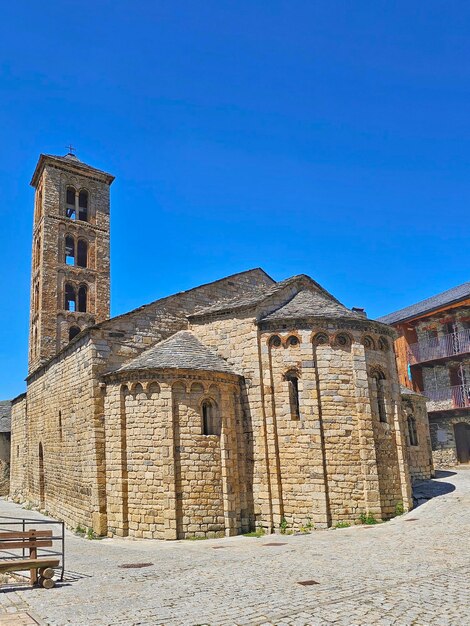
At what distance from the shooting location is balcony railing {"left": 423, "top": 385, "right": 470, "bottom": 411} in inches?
1069

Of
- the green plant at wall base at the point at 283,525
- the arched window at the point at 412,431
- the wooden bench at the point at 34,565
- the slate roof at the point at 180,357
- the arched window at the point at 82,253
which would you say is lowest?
the green plant at wall base at the point at 283,525

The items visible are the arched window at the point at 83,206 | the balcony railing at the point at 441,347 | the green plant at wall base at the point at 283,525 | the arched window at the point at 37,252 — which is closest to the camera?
the green plant at wall base at the point at 283,525

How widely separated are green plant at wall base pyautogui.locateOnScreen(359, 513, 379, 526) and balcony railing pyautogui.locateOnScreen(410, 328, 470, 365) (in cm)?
1568

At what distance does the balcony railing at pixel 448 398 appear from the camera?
27.1 metres

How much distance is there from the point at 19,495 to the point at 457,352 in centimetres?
2507

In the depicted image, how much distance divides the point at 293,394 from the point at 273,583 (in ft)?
25.0

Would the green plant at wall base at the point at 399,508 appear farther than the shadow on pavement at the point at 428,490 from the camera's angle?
No

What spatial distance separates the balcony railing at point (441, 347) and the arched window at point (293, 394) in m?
15.6

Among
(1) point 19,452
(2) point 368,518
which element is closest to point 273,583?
(2) point 368,518

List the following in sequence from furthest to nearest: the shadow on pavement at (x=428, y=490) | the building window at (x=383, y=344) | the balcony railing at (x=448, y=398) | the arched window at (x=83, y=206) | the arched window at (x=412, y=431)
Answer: the arched window at (x=83, y=206)
the balcony railing at (x=448, y=398)
the arched window at (x=412, y=431)
the shadow on pavement at (x=428, y=490)
the building window at (x=383, y=344)

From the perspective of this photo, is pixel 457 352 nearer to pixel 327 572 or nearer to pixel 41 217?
pixel 327 572

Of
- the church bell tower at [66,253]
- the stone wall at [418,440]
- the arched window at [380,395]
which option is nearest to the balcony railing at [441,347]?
the stone wall at [418,440]

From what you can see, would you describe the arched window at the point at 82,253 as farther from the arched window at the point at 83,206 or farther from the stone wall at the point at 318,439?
the stone wall at the point at 318,439

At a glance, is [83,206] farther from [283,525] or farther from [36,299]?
[283,525]
